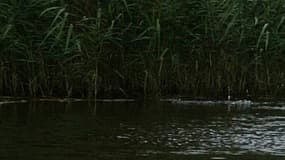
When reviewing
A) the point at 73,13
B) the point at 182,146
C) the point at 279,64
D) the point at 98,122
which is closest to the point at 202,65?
the point at 279,64

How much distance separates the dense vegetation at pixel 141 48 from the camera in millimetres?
11281

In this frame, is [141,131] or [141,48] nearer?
[141,131]

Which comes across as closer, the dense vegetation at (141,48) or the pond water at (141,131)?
the pond water at (141,131)

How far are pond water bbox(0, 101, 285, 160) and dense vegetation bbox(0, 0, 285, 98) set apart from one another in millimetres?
629

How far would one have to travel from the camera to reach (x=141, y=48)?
1187cm

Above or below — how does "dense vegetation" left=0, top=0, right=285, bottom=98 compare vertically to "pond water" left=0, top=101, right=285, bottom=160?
above

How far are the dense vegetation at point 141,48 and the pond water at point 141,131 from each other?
0.63 m

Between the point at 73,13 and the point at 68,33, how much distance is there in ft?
2.60

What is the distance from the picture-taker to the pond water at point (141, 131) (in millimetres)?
7199

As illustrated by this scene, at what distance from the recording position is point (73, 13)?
11727 mm

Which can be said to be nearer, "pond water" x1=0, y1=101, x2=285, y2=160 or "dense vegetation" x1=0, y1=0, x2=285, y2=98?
"pond water" x1=0, y1=101, x2=285, y2=160

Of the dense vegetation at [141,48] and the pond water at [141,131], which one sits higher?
the dense vegetation at [141,48]

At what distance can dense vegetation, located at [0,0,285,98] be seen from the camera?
11.3 m

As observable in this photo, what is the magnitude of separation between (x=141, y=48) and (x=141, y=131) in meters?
3.52
